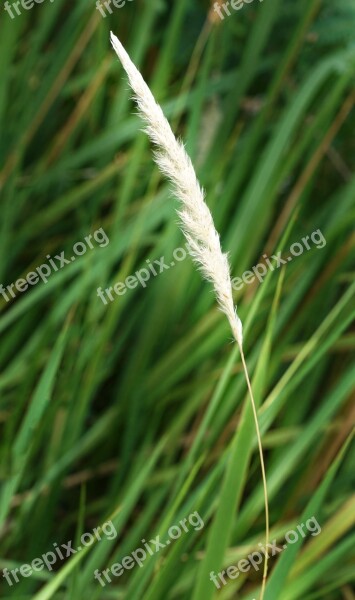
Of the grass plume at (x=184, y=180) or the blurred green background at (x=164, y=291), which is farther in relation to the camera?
the blurred green background at (x=164, y=291)

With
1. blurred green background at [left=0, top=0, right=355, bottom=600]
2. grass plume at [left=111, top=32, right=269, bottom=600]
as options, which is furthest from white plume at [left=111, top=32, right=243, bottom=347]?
blurred green background at [left=0, top=0, right=355, bottom=600]

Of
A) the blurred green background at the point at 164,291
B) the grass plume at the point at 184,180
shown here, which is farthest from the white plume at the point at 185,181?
the blurred green background at the point at 164,291

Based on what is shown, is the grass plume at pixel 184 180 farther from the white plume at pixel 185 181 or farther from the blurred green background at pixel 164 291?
the blurred green background at pixel 164 291

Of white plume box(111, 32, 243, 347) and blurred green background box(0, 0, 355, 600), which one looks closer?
white plume box(111, 32, 243, 347)

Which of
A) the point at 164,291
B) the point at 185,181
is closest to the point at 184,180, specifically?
the point at 185,181

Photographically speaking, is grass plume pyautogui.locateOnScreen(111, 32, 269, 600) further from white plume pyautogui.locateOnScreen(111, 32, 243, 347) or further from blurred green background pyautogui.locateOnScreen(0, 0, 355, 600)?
blurred green background pyautogui.locateOnScreen(0, 0, 355, 600)

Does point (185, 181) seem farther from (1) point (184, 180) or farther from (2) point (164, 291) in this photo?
(2) point (164, 291)
